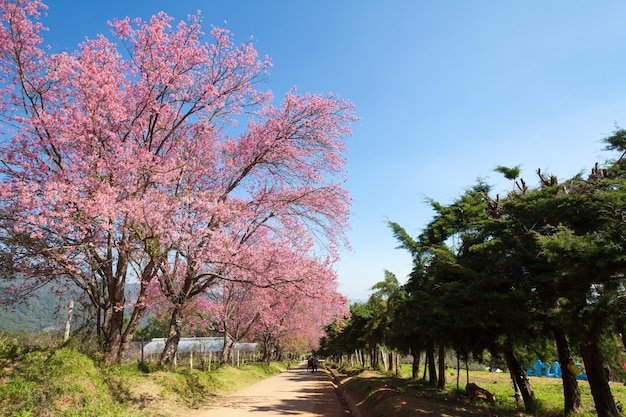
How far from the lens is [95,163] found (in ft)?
32.5

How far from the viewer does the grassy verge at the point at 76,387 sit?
7875 millimetres

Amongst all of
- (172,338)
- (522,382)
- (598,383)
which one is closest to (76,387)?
(172,338)

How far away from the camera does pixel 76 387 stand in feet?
30.2

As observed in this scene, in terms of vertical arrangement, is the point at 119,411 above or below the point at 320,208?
below

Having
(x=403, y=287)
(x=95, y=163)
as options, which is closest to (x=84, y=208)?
(x=95, y=163)

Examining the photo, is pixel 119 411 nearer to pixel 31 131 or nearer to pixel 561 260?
pixel 31 131

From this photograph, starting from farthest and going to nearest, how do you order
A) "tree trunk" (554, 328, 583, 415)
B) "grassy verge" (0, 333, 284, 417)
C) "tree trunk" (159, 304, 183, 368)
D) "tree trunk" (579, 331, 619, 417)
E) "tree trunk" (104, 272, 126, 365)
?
"tree trunk" (159, 304, 183, 368) < "tree trunk" (104, 272, 126, 365) < "tree trunk" (554, 328, 583, 415) < "tree trunk" (579, 331, 619, 417) < "grassy verge" (0, 333, 284, 417)

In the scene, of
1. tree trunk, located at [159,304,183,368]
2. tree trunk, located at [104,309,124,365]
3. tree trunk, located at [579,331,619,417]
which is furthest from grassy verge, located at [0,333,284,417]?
tree trunk, located at [579,331,619,417]

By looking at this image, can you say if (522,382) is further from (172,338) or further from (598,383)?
(172,338)

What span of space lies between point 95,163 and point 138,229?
214cm

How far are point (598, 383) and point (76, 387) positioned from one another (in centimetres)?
1275

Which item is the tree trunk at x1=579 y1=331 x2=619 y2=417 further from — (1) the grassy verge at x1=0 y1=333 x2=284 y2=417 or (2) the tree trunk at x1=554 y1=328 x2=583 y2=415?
(1) the grassy verge at x1=0 y1=333 x2=284 y2=417

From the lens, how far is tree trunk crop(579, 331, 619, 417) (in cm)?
927

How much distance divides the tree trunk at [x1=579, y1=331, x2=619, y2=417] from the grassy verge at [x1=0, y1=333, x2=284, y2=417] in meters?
11.4
